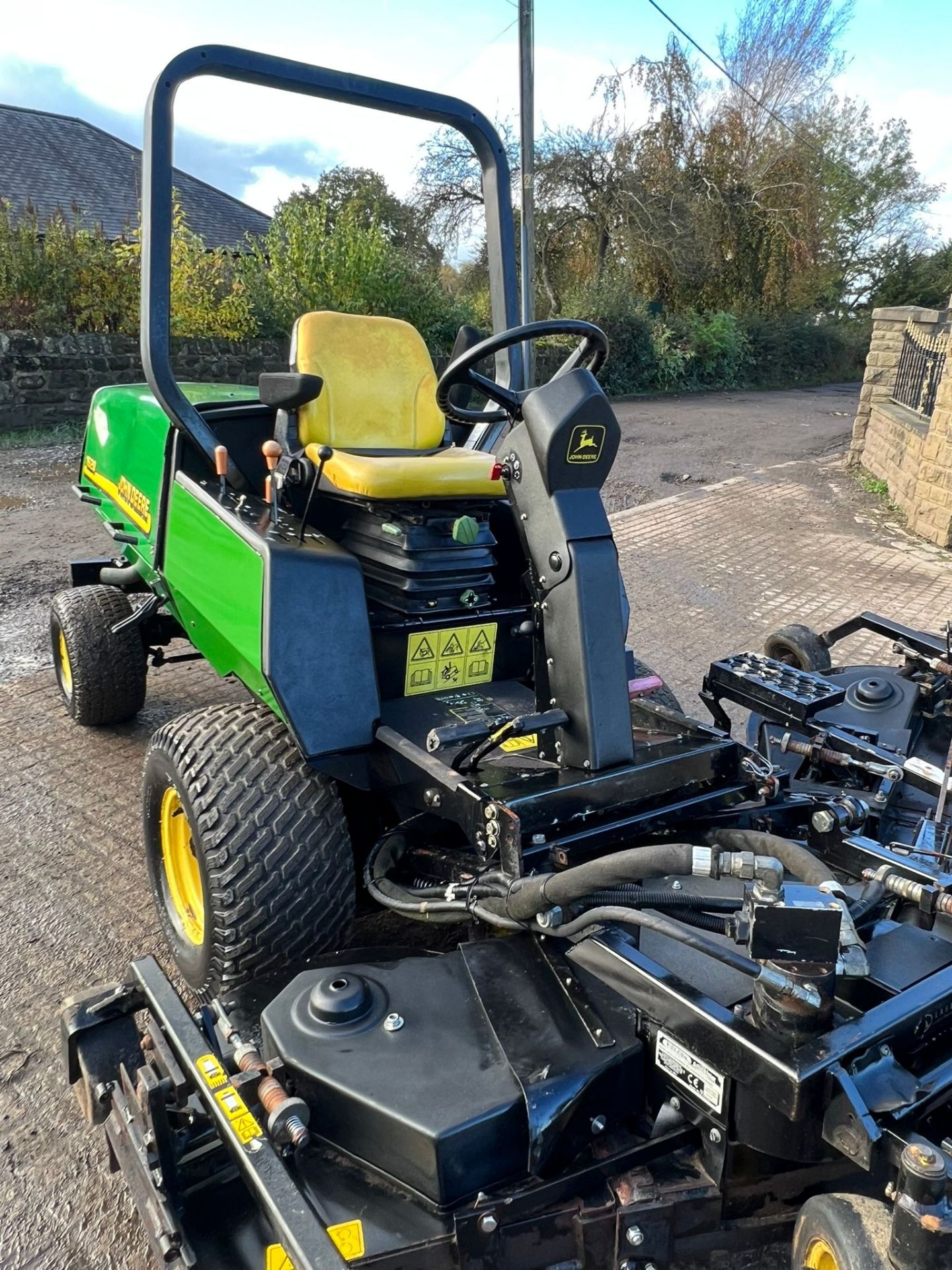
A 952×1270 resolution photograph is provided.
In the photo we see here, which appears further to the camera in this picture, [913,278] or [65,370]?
[913,278]

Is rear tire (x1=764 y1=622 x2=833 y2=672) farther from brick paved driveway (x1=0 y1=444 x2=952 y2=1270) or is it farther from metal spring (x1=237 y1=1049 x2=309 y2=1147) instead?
metal spring (x1=237 y1=1049 x2=309 y2=1147)

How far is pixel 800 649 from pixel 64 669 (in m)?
3.11

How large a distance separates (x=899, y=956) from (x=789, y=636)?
2030 mm

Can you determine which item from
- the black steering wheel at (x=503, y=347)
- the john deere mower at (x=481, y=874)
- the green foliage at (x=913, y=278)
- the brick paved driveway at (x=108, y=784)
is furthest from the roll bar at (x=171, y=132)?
the green foliage at (x=913, y=278)

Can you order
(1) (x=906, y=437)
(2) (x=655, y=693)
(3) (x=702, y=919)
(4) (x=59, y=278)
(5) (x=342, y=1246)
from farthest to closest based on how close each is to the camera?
(4) (x=59, y=278) < (1) (x=906, y=437) < (2) (x=655, y=693) < (3) (x=702, y=919) < (5) (x=342, y=1246)

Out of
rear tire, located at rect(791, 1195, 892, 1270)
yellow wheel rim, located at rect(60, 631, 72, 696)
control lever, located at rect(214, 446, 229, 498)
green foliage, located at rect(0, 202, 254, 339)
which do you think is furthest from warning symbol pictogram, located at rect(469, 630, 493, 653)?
green foliage, located at rect(0, 202, 254, 339)

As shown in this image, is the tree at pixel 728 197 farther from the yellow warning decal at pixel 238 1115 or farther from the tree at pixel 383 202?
the yellow warning decal at pixel 238 1115

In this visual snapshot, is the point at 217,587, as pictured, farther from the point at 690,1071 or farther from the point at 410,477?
the point at 690,1071

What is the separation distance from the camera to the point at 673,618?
6008mm

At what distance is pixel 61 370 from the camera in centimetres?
1098

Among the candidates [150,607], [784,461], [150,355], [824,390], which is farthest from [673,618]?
[824,390]

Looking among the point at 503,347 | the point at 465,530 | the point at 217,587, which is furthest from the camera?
the point at 217,587

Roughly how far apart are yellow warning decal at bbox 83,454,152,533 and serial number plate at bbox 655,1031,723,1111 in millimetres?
2344

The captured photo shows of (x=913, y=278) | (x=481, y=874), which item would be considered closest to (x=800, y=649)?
(x=481, y=874)
